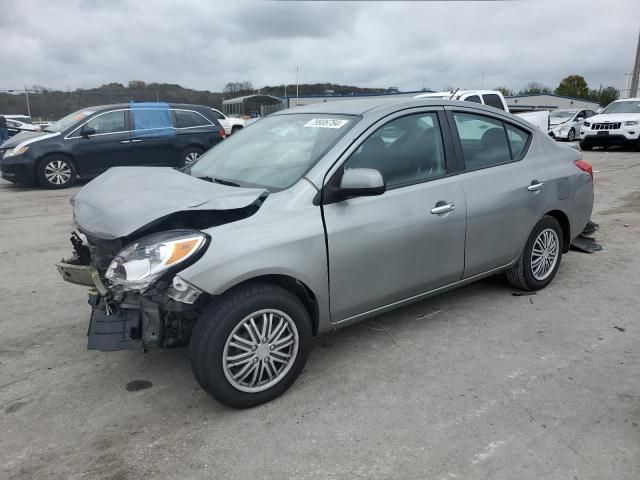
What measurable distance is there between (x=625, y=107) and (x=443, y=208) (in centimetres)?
1636

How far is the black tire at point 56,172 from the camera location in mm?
10078

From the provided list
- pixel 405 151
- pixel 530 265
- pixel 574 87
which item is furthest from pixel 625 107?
pixel 574 87

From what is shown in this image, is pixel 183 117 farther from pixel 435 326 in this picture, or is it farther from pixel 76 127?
pixel 435 326

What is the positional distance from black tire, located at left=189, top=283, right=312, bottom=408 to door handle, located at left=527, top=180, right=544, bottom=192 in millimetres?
2287

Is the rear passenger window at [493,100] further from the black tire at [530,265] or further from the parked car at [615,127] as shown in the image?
the black tire at [530,265]

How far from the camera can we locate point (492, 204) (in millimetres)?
3801

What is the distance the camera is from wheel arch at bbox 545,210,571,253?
14.5ft

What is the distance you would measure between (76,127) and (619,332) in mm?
10124

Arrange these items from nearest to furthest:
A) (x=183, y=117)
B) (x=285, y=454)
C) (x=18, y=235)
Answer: (x=285, y=454)
(x=18, y=235)
(x=183, y=117)

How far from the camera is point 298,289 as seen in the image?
9.73 feet

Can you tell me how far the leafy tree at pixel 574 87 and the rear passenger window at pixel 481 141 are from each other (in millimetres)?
80872

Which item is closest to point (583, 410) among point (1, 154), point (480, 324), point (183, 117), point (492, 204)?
point (480, 324)

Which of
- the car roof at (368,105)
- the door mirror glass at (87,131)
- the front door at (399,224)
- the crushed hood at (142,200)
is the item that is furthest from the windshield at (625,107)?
the crushed hood at (142,200)

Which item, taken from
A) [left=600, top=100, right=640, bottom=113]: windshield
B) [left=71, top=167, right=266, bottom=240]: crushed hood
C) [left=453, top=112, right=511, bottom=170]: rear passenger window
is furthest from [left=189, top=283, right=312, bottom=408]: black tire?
[left=600, top=100, right=640, bottom=113]: windshield
